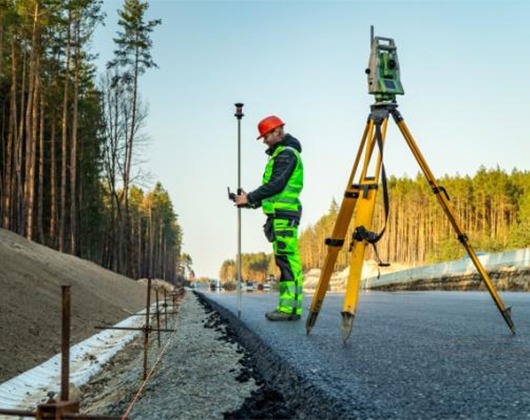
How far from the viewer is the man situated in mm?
6070

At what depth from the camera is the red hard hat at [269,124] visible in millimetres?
6160

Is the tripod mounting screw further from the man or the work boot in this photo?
the work boot

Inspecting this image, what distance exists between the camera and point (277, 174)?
6102mm

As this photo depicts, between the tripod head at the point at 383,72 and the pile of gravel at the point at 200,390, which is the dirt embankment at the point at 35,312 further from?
the tripod head at the point at 383,72

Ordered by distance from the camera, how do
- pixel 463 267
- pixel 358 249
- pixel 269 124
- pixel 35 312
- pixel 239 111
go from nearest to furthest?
pixel 358 249 → pixel 269 124 → pixel 239 111 → pixel 35 312 → pixel 463 267

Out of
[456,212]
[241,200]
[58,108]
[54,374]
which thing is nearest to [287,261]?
[241,200]

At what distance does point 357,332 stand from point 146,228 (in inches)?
3354

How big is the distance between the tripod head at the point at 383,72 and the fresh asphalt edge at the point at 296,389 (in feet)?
6.46

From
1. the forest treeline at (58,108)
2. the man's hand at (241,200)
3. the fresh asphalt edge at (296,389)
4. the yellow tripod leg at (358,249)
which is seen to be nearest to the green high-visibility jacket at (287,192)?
the man's hand at (241,200)

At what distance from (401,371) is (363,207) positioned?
1.27m

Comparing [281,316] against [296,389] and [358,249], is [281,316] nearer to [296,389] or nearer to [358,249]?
[358,249]

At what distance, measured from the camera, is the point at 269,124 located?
6168 millimetres

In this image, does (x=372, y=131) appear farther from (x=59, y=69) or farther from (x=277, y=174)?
(x=59, y=69)

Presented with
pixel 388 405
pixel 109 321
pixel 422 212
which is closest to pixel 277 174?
pixel 388 405
